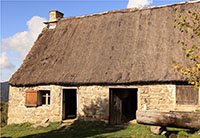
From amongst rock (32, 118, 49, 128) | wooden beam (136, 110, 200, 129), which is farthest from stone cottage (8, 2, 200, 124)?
→ wooden beam (136, 110, 200, 129)

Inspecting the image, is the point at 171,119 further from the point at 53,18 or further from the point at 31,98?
the point at 53,18

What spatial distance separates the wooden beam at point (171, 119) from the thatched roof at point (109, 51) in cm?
318

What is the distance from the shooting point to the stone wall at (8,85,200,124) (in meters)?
10.2

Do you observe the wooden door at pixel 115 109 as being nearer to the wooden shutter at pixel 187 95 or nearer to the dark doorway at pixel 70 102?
the wooden shutter at pixel 187 95

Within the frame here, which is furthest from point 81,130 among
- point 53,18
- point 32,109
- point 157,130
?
point 53,18

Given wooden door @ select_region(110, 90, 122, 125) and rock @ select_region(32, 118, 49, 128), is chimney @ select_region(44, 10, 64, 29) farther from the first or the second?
wooden door @ select_region(110, 90, 122, 125)

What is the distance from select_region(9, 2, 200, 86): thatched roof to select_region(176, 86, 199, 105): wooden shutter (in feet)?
2.17

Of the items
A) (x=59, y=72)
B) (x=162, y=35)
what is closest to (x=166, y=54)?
(x=162, y=35)

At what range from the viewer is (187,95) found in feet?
32.5

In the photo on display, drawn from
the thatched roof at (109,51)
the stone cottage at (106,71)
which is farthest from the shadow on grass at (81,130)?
the thatched roof at (109,51)

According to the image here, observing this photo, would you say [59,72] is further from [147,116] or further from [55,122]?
[147,116]

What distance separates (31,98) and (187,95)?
8717 millimetres

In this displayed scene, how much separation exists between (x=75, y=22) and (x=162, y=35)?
677 cm

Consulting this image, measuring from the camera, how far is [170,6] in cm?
1338
